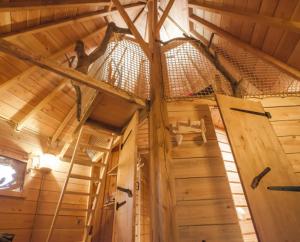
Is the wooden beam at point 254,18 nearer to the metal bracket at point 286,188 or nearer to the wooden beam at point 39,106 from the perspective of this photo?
the metal bracket at point 286,188

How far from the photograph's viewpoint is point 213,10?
2.49 meters

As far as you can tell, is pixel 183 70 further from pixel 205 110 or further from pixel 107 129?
pixel 107 129

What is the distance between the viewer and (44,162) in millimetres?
3090

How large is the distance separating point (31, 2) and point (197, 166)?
235cm

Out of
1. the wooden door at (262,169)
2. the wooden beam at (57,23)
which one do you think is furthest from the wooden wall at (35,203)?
the wooden door at (262,169)

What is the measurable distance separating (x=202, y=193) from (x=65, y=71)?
1.51 m

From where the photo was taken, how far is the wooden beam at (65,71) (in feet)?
4.97

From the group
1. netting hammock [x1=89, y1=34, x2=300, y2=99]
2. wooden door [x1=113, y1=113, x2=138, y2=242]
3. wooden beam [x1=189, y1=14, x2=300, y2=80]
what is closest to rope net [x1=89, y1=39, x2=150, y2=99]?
netting hammock [x1=89, y1=34, x2=300, y2=99]

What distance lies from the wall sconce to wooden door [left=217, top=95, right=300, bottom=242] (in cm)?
271

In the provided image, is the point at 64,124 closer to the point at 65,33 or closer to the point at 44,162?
the point at 44,162

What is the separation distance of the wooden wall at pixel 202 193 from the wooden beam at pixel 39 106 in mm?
2018

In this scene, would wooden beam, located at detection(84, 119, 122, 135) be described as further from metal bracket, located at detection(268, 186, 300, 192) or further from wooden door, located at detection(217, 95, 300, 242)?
metal bracket, located at detection(268, 186, 300, 192)

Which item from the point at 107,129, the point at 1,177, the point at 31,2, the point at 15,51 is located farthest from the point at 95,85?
the point at 1,177

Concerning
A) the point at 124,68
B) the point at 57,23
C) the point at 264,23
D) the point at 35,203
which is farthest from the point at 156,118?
the point at 35,203
